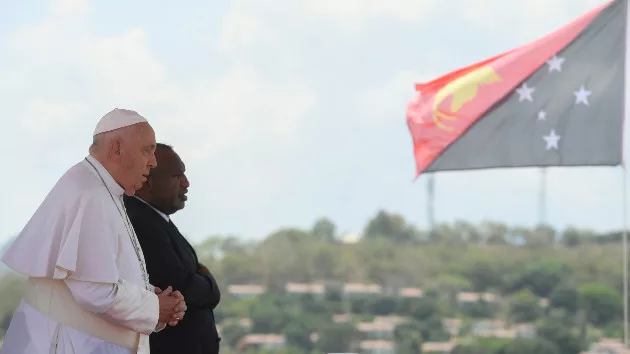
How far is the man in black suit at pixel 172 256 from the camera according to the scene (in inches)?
109

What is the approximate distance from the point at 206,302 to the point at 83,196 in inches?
28.6

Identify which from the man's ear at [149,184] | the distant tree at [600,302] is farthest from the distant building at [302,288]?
the man's ear at [149,184]

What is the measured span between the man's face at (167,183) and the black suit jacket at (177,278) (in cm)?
3

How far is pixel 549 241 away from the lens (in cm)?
2562

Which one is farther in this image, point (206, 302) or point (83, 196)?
point (206, 302)

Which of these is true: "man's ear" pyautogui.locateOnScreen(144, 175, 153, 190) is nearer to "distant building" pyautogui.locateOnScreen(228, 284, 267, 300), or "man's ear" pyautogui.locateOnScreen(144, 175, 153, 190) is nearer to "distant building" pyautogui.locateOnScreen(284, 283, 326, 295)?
"distant building" pyautogui.locateOnScreen(228, 284, 267, 300)

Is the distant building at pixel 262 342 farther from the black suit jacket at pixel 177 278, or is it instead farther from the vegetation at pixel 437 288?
the black suit jacket at pixel 177 278

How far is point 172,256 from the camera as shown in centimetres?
278

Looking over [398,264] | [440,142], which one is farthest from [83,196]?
[398,264]

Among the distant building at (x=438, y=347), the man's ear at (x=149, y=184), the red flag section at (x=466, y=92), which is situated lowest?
the distant building at (x=438, y=347)

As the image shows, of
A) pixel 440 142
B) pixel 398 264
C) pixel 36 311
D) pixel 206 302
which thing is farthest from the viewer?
pixel 398 264

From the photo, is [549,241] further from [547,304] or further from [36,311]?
[36,311]

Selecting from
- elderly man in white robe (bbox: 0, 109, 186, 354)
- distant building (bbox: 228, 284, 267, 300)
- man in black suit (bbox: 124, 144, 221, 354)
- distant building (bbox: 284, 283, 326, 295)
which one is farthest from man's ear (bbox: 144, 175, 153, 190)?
distant building (bbox: 284, 283, 326, 295)

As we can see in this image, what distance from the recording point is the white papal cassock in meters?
2.18
